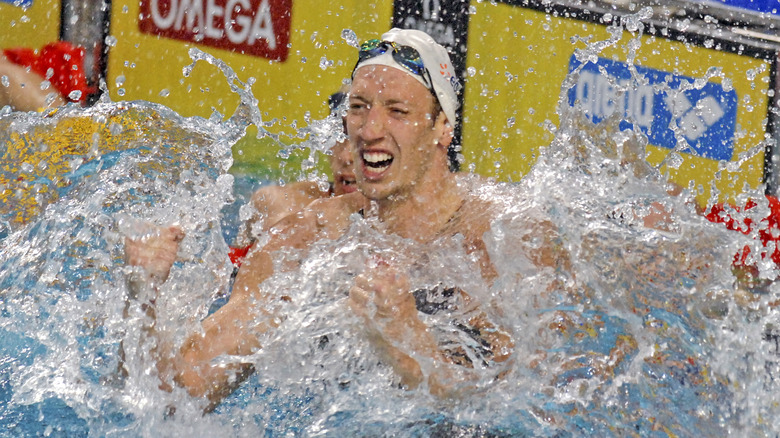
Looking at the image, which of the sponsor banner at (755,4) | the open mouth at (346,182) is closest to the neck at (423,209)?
the open mouth at (346,182)

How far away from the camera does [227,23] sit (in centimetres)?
332

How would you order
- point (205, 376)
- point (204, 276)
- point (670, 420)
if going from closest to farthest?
point (670, 420) → point (205, 376) → point (204, 276)

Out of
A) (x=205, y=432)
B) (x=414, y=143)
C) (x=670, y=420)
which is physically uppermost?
(x=414, y=143)

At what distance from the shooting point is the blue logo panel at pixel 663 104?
4.02m

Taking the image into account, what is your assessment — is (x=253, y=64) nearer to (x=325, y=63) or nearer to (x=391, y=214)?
(x=325, y=63)

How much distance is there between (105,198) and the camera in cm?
279

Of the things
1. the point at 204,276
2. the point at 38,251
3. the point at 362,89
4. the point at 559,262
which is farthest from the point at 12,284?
the point at 559,262

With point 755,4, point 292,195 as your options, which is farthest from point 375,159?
point 755,4

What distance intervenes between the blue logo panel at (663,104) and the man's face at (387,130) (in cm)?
200

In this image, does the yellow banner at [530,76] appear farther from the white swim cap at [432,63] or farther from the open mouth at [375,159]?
the open mouth at [375,159]

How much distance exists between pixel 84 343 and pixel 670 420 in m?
1.37

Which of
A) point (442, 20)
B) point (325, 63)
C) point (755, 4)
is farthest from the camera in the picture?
point (755, 4)

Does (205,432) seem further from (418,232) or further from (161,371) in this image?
(418,232)

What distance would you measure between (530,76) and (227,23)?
1448 millimetres
